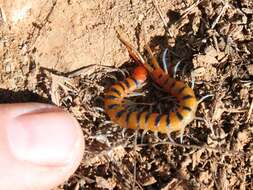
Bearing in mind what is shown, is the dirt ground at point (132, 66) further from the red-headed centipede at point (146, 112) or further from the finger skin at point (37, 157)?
the finger skin at point (37, 157)

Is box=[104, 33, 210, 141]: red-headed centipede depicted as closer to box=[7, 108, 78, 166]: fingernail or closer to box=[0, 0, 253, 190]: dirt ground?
box=[0, 0, 253, 190]: dirt ground

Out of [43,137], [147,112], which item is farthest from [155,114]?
[43,137]

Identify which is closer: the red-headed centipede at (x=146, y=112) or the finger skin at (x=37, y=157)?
the finger skin at (x=37, y=157)

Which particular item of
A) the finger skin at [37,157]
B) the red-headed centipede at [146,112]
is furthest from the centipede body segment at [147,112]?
the finger skin at [37,157]

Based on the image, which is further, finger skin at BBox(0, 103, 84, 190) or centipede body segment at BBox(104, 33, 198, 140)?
centipede body segment at BBox(104, 33, 198, 140)

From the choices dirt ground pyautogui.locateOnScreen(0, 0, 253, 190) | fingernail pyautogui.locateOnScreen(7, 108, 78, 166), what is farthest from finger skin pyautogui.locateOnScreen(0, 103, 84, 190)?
dirt ground pyautogui.locateOnScreen(0, 0, 253, 190)

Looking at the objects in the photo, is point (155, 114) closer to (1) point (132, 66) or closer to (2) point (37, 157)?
(1) point (132, 66)

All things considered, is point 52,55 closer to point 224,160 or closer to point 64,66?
point 64,66

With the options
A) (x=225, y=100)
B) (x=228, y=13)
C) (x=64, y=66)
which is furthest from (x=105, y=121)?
(x=228, y=13)
